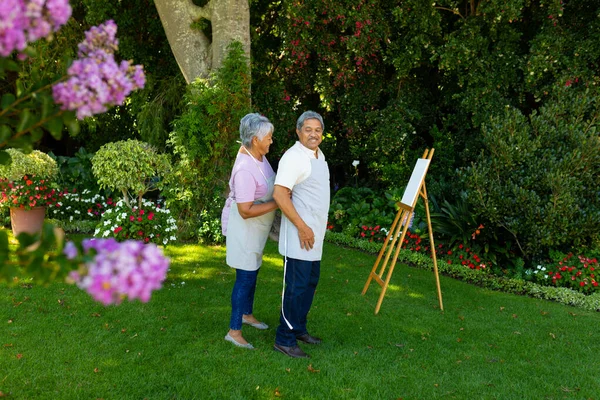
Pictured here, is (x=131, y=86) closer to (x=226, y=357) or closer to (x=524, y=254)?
(x=226, y=357)

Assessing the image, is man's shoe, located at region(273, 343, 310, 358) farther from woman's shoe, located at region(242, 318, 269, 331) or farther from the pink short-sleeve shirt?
the pink short-sleeve shirt

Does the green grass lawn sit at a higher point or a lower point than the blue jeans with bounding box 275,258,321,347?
lower

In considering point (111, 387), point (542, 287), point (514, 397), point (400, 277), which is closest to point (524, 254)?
point (542, 287)

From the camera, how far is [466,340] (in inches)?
174

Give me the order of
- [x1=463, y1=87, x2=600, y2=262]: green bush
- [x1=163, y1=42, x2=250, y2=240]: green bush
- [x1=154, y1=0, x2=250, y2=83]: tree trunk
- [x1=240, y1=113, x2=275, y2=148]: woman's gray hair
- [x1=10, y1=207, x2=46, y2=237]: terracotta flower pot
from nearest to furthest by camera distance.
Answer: [x1=240, y1=113, x2=275, y2=148]: woman's gray hair
[x1=463, y1=87, x2=600, y2=262]: green bush
[x1=10, y1=207, x2=46, y2=237]: terracotta flower pot
[x1=163, y1=42, x2=250, y2=240]: green bush
[x1=154, y1=0, x2=250, y2=83]: tree trunk

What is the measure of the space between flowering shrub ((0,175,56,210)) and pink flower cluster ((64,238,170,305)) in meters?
7.02

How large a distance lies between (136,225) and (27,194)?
293 cm

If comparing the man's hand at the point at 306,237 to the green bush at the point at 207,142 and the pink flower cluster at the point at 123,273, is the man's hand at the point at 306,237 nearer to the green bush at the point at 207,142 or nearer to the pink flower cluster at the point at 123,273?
the pink flower cluster at the point at 123,273

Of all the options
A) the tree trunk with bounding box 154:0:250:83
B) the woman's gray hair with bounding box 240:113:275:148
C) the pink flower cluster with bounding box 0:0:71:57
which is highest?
the tree trunk with bounding box 154:0:250:83

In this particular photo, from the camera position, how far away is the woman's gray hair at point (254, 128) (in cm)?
370

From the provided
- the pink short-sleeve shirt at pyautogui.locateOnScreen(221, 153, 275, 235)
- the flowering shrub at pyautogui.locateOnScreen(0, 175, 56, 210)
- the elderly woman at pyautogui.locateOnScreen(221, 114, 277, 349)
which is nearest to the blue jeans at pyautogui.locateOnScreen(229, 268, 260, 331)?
the elderly woman at pyautogui.locateOnScreen(221, 114, 277, 349)

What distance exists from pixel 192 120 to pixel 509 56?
4587mm

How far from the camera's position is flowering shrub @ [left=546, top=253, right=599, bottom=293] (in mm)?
6203

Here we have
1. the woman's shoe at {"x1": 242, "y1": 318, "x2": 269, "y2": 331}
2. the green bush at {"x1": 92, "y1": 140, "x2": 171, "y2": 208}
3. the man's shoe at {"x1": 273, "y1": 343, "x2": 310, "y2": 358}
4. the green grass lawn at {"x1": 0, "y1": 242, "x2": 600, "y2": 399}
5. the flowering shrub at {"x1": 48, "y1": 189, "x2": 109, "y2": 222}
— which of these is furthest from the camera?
the flowering shrub at {"x1": 48, "y1": 189, "x2": 109, "y2": 222}
